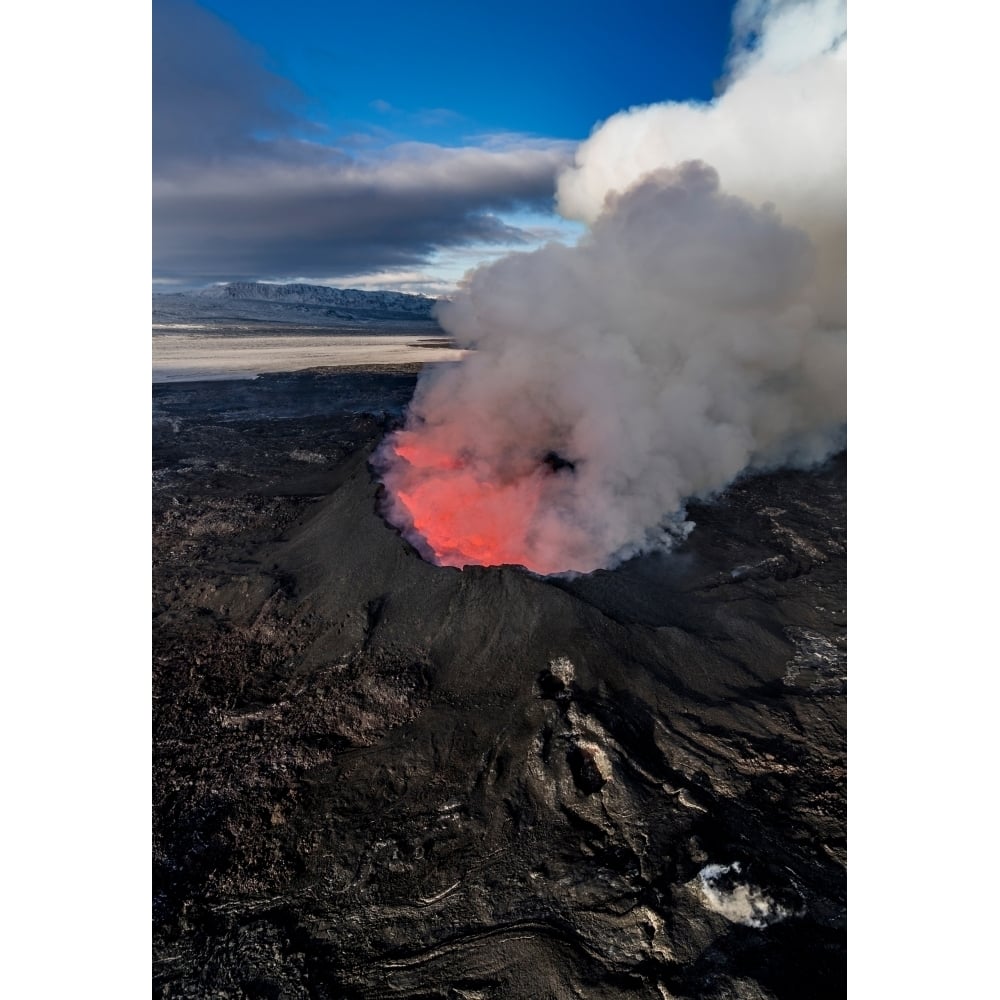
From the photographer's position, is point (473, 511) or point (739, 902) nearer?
point (739, 902)

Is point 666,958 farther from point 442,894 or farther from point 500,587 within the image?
point 500,587

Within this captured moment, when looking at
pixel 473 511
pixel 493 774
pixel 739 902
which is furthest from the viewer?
pixel 473 511

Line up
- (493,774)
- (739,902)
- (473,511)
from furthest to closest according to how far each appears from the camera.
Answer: (473,511) → (493,774) → (739,902)

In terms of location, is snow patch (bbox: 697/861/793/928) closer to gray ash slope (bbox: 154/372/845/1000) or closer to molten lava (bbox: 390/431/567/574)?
gray ash slope (bbox: 154/372/845/1000)

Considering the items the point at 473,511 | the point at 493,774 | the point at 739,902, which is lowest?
the point at 739,902

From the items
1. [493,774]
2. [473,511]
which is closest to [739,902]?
[493,774]

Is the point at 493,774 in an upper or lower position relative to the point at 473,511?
lower

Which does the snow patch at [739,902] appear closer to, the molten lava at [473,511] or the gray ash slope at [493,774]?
the gray ash slope at [493,774]

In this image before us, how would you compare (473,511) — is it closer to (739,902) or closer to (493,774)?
(493,774)
